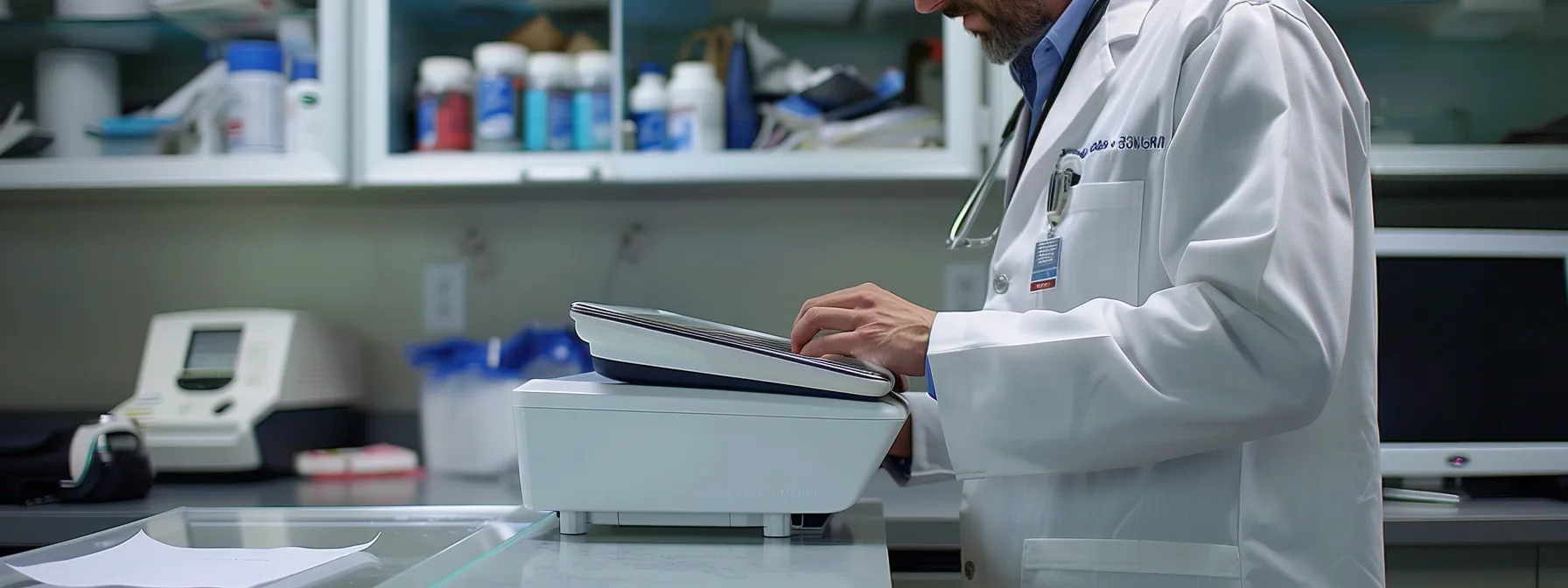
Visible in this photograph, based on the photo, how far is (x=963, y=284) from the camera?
1.87 meters

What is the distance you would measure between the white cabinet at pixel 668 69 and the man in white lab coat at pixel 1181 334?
0.67 meters

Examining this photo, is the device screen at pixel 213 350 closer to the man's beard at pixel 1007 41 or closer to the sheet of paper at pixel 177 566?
the sheet of paper at pixel 177 566

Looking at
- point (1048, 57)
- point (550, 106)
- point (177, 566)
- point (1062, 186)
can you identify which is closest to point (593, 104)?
point (550, 106)

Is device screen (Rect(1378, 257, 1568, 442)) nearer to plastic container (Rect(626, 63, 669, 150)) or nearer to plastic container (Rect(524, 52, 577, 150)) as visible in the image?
plastic container (Rect(626, 63, 669, 150))

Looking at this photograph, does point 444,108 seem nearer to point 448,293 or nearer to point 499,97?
point 499,97

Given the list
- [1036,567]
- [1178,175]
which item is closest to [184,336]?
[1036,567]

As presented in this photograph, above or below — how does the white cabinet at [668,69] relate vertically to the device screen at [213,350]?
above

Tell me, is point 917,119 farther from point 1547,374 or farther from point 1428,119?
point 1547,374

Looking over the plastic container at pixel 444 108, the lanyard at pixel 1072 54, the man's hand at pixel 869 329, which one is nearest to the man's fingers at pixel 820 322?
the man's hand at pixel 869 329

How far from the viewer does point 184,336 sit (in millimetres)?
1662

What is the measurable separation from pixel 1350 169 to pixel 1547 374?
88cm

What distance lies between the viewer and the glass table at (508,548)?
0.63m

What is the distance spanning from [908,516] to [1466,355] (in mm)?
763

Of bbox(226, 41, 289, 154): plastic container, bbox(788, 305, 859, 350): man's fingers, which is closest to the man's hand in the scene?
bbox(788, 305, 859, 350): man's fingers
